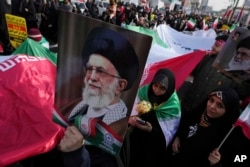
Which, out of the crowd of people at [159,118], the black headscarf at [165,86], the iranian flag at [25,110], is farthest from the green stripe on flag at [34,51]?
the black headscarf at [165,86]

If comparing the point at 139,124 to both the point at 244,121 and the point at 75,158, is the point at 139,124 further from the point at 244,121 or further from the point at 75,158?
the point at 75,158

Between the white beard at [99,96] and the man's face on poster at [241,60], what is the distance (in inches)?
83.8

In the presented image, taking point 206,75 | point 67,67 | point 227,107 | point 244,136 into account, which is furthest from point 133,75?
point 206,75

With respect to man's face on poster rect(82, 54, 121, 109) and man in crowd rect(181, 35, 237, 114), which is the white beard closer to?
man's face on poster rect(82, 54, 121, 109)

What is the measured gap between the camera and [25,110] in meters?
1.56

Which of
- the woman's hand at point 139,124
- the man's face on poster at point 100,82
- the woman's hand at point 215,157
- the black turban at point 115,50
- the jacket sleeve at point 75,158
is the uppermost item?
the black turban at point 115,50

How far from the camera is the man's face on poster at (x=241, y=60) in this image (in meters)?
2.95

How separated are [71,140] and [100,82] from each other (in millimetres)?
345

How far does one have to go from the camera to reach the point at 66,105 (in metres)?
1.43

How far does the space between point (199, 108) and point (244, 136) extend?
486mm

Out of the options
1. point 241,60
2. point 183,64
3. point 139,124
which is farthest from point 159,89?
point 183,64

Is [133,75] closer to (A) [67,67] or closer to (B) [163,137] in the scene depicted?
(A) [67,67]

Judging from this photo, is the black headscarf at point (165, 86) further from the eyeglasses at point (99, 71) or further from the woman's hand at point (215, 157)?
the eyeglasses at point (99, 71)

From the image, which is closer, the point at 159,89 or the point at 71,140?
the point at 71,140
